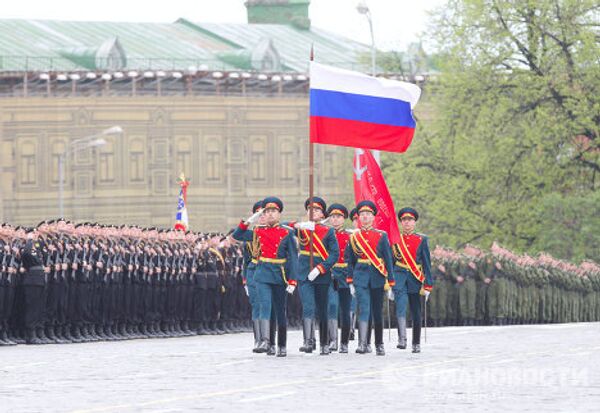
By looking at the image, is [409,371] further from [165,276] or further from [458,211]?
[458,211]

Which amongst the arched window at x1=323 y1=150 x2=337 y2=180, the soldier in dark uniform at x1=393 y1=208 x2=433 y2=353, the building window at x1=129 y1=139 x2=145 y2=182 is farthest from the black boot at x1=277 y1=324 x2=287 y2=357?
the arched window at x1=323 y1=150 x2=337 y2=180

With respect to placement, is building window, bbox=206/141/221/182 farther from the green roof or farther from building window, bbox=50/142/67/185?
building window, bbox=50/142/67/185

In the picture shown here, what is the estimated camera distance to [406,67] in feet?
252

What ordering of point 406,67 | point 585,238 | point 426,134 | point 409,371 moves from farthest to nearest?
point 406,67 → point 426,134 → point 585,238 → point 409,371

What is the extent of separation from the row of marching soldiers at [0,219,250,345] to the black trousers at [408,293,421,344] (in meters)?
5.20

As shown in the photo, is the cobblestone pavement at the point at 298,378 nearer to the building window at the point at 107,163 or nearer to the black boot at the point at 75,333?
the black boot at the point at 75,333

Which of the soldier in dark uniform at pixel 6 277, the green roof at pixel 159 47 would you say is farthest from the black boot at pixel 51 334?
the green roof at pixel 159 47

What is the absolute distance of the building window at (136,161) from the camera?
7981 cm

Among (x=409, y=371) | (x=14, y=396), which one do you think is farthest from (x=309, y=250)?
(x=14, y=396)

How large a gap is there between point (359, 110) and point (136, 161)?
2251 inches

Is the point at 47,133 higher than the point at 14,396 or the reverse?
higher

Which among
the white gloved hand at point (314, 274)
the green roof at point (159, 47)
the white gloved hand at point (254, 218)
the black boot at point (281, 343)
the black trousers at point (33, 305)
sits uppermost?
the green roof at point (159, 47)

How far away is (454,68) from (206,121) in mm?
30080

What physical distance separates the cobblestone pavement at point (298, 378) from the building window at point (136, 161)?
182 feet
